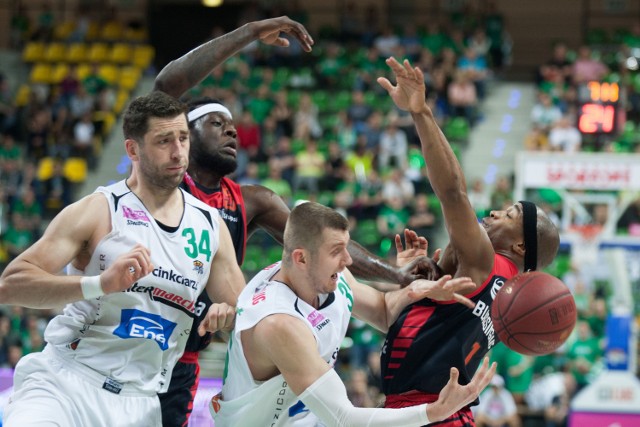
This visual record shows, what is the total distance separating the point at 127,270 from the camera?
15.6ft

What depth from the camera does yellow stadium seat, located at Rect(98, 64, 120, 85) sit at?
78.0ft

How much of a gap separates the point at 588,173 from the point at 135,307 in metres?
12.3

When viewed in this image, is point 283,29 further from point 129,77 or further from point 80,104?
point 129,77

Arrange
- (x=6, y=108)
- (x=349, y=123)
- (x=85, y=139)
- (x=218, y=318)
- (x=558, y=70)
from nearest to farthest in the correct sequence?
(x=218, y=318), (x=349, y=123), (x=558, y=70), (x=85, y=139), (x=6, y=108)

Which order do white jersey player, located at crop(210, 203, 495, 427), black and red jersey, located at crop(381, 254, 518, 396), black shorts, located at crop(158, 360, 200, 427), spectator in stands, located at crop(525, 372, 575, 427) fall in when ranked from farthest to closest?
spectator in stands, located at crop(525, 372, 575, 427) < black shorts, located at crop(158, 360, 200, 427) < black and red jersey, located at crop(381, 254, 518, 396) < white jersey player, located at crop(210, 203, 495, 427)

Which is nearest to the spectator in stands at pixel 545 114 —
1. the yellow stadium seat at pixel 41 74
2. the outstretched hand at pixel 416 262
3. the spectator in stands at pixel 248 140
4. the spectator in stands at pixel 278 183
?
the spectator in stands at pixel 278 183

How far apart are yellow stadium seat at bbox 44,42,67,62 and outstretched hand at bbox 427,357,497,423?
70.4ft

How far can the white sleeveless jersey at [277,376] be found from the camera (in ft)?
16.6

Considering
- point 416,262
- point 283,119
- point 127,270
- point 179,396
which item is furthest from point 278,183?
point 127,270

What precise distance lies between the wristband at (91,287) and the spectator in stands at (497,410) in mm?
9960

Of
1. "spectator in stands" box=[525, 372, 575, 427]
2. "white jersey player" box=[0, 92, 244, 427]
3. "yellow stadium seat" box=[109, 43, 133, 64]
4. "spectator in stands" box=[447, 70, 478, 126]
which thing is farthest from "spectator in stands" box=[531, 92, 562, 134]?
"white jersey player" box=[0, 92, 244, 427]

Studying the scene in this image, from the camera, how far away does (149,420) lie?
548 centimetres

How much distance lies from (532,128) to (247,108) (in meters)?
5.74

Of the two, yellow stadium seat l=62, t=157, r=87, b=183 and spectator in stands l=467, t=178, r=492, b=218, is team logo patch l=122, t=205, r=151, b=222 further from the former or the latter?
yellow stadium seat l=62, t=157, r=87, b=183
